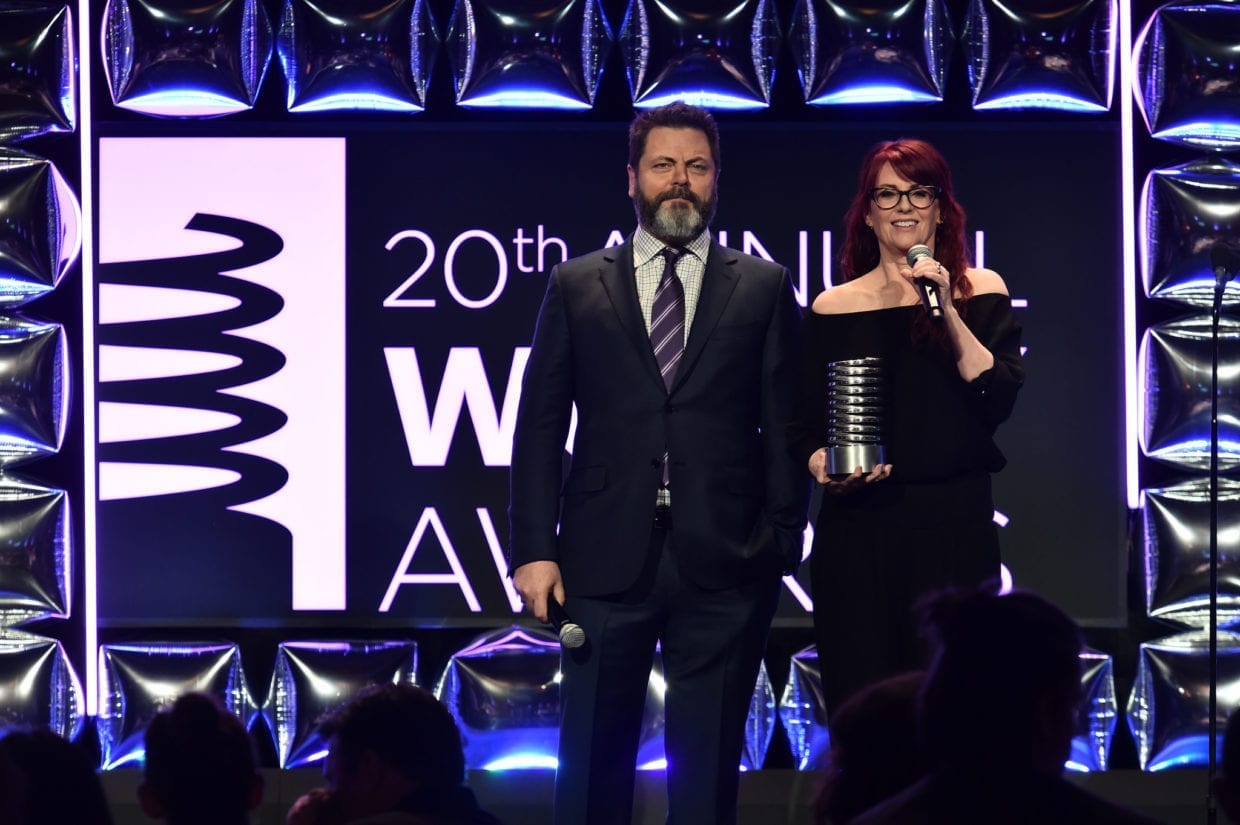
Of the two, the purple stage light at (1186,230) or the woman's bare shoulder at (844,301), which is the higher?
the purple stage light at (1186,230)

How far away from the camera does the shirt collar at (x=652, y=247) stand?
3539mm

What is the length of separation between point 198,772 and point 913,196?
1.92 meters

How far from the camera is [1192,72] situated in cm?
470

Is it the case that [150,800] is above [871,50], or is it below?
below

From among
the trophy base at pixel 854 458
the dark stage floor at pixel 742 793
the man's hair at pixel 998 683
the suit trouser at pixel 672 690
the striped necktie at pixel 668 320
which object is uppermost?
the striped necktie at pixel 668 320

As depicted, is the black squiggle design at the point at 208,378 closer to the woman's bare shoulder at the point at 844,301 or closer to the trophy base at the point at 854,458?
the woman's bare shoulder at the point at 844,301

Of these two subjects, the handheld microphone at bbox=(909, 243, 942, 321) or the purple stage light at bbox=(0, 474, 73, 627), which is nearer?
the handheld microphone at bbox=(909, 243, 942, 321)

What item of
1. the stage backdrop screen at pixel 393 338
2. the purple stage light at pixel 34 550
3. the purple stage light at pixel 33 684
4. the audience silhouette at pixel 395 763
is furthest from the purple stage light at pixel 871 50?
the audience silhouette at pixel 395 763

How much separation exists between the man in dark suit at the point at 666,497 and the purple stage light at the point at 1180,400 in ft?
5.29

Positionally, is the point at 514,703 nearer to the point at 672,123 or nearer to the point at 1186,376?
the point at 672,123

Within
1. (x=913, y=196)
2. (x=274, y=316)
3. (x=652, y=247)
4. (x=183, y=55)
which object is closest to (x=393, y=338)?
(x=274, y=316)

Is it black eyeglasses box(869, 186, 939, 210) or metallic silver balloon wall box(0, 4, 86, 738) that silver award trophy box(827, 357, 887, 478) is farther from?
metallic silver balloon wall box(0, 4, 86, 738)

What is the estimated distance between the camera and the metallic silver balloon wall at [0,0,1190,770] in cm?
468

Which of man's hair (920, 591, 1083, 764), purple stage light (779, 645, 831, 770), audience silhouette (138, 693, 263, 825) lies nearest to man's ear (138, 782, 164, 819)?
audience silhouette (138, 693, 263, 825)
